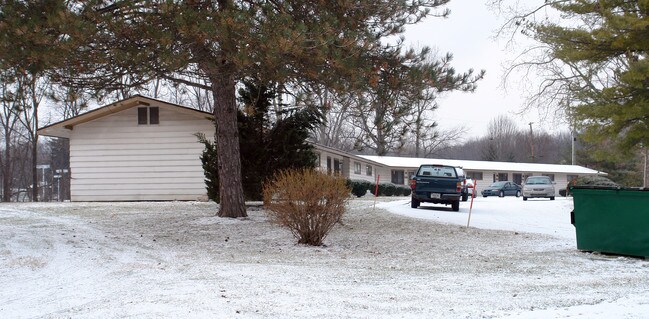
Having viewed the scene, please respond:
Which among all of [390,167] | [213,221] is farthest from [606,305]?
[390,167]

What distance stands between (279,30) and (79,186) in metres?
17.7

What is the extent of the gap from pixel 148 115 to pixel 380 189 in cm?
1863

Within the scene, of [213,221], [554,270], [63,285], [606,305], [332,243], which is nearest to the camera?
[606,305]

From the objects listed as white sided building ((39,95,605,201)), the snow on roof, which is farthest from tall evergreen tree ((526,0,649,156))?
the snow on roof

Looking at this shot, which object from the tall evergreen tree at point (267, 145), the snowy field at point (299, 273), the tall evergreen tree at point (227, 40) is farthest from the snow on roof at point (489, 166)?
the tall evergreen tree at point (227, 40)

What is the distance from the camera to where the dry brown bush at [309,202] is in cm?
1048

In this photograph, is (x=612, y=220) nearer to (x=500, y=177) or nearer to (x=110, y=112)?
(x=110, y=112)

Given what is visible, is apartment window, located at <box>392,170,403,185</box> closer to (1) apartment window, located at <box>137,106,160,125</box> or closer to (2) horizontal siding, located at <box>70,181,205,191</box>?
(2) horizontal siding, located at <box>70,181,205,191</box>

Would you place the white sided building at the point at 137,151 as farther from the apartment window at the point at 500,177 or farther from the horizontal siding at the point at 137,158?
the apartment window at the point at 500,177

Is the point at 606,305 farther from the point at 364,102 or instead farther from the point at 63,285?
the point at 364,102

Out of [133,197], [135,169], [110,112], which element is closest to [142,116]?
[110,112]

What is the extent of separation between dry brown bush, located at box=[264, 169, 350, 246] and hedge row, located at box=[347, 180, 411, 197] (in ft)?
64.5

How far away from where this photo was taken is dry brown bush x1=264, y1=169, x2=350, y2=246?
1048 centimetres

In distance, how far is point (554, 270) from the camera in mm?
8836
